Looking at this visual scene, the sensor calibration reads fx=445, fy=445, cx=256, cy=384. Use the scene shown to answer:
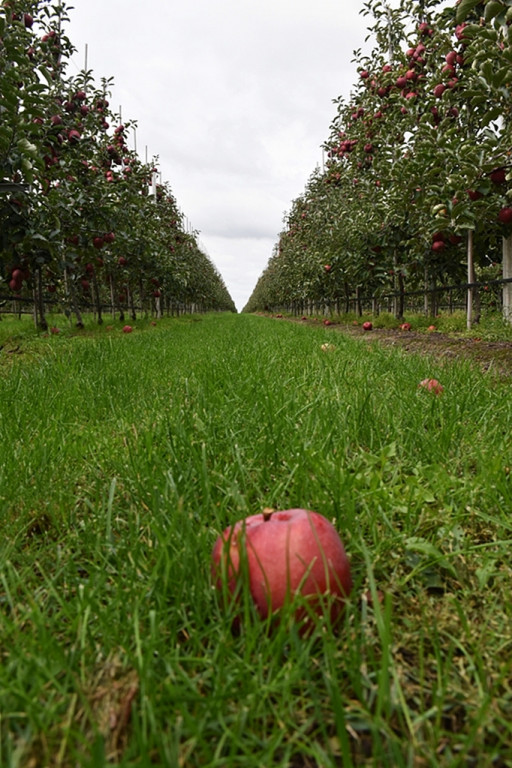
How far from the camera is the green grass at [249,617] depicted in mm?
595

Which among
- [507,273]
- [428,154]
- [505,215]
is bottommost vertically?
[507,273]

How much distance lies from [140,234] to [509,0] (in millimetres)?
9653

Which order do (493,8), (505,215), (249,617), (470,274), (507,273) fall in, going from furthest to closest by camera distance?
(470,274) < (507,273) < (505,215) < (493,8) < (249,617)

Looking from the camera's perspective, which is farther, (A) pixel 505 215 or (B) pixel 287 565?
(A) pixel 505 215

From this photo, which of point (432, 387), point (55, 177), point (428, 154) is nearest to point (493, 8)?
point (428, 154)

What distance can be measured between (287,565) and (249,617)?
4.2 inches

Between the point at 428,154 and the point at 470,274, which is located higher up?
the point at 428,154

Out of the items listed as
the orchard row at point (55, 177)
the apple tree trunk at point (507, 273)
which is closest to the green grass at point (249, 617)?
the orchard row at point (55, 177)

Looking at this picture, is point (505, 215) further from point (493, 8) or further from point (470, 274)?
point (493, 8)

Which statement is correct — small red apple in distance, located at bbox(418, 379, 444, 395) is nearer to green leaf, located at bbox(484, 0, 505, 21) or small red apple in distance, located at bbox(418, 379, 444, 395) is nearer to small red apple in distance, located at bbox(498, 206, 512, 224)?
green leaf, located at bbox(484, 0, 505, 21)

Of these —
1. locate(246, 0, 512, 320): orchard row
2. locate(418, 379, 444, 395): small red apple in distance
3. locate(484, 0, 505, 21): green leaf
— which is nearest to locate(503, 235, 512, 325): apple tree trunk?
locate(246, 0, 512, 320): orchard row

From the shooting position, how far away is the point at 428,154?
566 centimetres

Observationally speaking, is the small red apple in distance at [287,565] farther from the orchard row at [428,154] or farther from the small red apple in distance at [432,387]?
the orchard row at [428,154]

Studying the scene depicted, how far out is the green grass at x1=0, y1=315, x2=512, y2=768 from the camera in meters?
0.59
